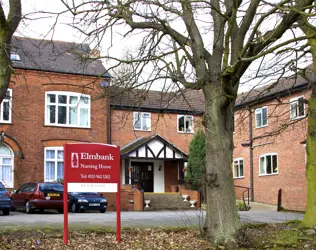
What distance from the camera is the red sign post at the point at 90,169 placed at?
10312mm

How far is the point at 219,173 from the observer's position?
1084cm

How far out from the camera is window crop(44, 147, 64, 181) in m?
27.8

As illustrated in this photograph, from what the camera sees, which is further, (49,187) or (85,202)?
(85,202)

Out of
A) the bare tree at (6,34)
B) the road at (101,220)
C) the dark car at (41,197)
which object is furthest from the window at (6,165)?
the bare tree at (6,34)

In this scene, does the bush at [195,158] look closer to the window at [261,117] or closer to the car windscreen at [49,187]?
the window at [261,117]

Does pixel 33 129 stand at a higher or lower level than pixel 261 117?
lower

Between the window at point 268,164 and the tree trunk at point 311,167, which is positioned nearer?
the tree trunk at point 311,167

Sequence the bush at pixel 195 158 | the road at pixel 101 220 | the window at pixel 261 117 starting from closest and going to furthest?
the road at pixel 101 220 → the bush at pixel 195 158 → the window at pixel 261 117

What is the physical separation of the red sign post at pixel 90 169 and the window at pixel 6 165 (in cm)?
1754

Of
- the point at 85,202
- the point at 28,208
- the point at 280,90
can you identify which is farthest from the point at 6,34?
the point at 280,90

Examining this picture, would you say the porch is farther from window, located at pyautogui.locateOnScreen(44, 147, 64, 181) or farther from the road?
the road

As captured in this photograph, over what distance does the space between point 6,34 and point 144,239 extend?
5551mm

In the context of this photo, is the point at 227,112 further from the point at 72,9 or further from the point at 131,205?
the point at 131,205

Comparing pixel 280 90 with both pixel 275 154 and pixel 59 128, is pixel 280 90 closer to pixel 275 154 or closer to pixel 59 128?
pixel 275 154
